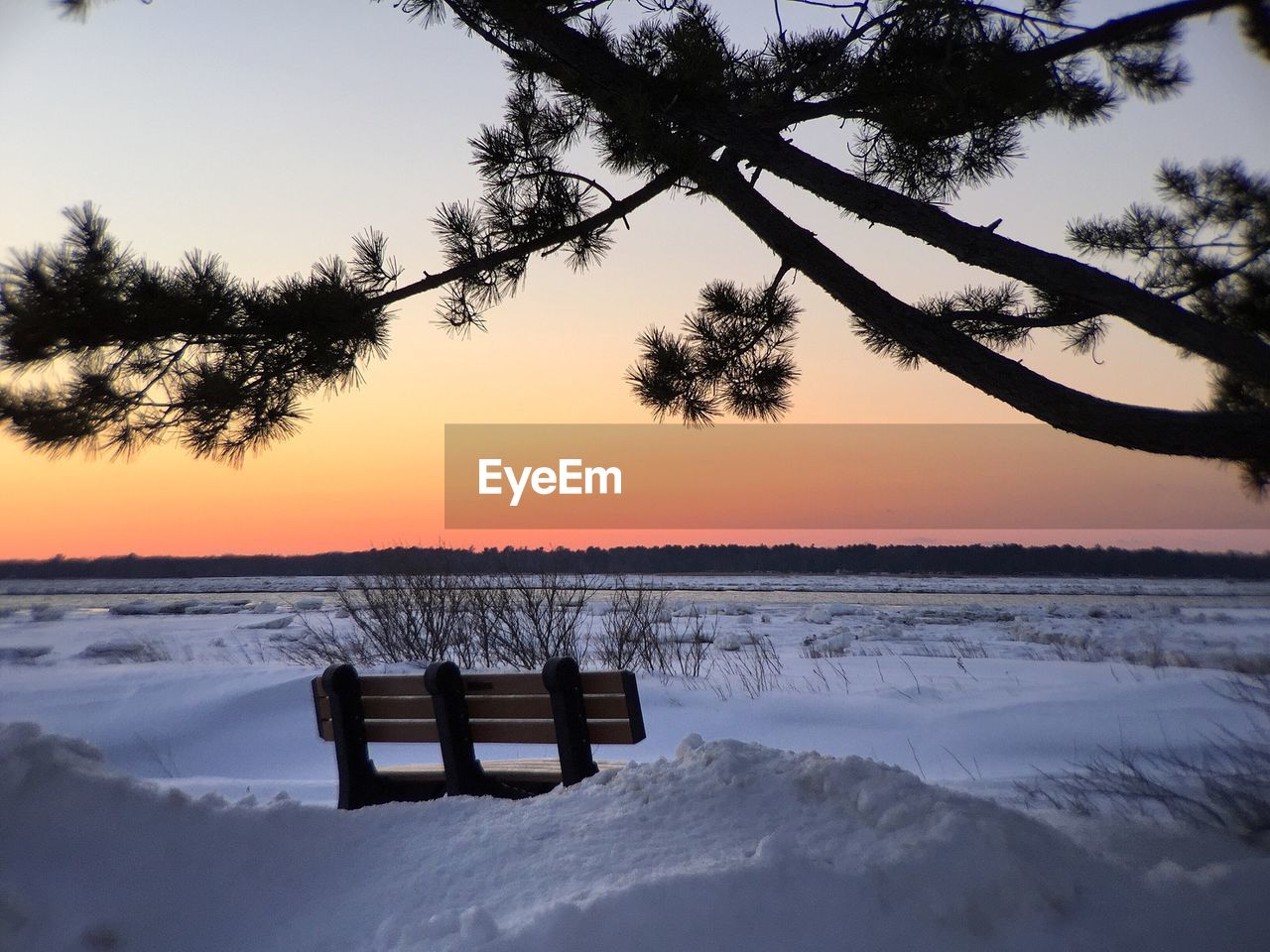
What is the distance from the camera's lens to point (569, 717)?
12.8 ft

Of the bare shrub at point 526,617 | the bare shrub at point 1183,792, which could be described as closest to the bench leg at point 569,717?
the bare shrub at point 1183,792

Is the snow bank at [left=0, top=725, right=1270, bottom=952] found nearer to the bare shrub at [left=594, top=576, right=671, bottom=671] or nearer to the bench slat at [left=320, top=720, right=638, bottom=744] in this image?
the bench slat at [left=320, top=720, right=638, bottom=744]

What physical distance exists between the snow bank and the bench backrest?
0.46m

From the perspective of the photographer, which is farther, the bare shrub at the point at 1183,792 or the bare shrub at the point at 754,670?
the bare shrub at the point at 754,670

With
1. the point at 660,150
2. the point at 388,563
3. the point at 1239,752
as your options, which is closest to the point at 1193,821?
the point at 1239,752

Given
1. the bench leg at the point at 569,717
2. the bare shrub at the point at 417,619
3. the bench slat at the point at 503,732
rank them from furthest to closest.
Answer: the bare shrub at the point at 417,619 < the bench slat at the point at 503,732 < the bench leg at the point at 569,717

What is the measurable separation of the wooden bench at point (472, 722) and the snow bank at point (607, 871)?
458 mm

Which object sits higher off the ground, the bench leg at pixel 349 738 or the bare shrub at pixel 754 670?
the bench leg at pixel 349 738

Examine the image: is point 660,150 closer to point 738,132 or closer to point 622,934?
point 738,132

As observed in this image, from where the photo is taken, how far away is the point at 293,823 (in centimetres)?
320

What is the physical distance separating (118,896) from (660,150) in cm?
302

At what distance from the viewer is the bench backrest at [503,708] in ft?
12.9

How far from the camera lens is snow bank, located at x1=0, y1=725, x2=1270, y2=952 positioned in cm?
234

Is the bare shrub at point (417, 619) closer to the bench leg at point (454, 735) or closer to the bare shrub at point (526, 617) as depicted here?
the bare shrub at point (526, 617)
